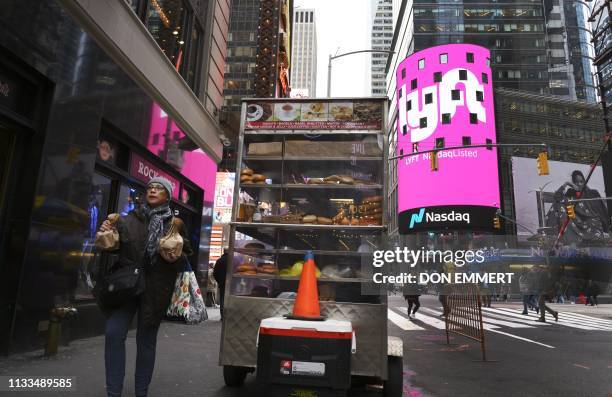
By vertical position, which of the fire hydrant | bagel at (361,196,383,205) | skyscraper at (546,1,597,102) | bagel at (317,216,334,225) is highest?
skyscraper at (546,1,597,102)

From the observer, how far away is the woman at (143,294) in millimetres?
3424

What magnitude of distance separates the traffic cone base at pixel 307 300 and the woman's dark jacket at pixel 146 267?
1.20m

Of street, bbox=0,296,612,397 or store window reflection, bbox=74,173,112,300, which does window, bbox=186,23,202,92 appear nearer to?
store window reflection, bbox=74,173,112,300

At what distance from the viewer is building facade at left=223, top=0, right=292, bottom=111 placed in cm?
2055

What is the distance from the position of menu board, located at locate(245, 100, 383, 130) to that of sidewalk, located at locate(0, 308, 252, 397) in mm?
3071

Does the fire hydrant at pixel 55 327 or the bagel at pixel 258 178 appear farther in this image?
the fire hydrant at pixel 55 327

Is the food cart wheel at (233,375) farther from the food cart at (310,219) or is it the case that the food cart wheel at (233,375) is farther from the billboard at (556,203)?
the billboard at (556,203)

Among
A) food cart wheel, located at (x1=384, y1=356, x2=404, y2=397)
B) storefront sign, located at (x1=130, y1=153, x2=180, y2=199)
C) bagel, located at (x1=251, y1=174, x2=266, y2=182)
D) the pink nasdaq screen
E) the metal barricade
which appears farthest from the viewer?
the pink nasdaq screen

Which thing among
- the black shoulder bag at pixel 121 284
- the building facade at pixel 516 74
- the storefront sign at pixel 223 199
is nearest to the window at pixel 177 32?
the black shoulder bag at pixel 121 284

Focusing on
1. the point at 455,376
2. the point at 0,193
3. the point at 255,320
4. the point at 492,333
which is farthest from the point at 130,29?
the point at 492,333

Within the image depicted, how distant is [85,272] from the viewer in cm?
756

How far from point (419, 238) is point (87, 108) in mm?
48846

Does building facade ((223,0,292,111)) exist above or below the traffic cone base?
above

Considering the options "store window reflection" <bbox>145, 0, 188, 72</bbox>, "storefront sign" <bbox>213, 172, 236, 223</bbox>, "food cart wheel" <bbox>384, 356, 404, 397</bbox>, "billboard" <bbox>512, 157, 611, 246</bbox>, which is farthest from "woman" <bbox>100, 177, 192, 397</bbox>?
"billboard" <bbox>512, 157, 611, 246</bbox>
